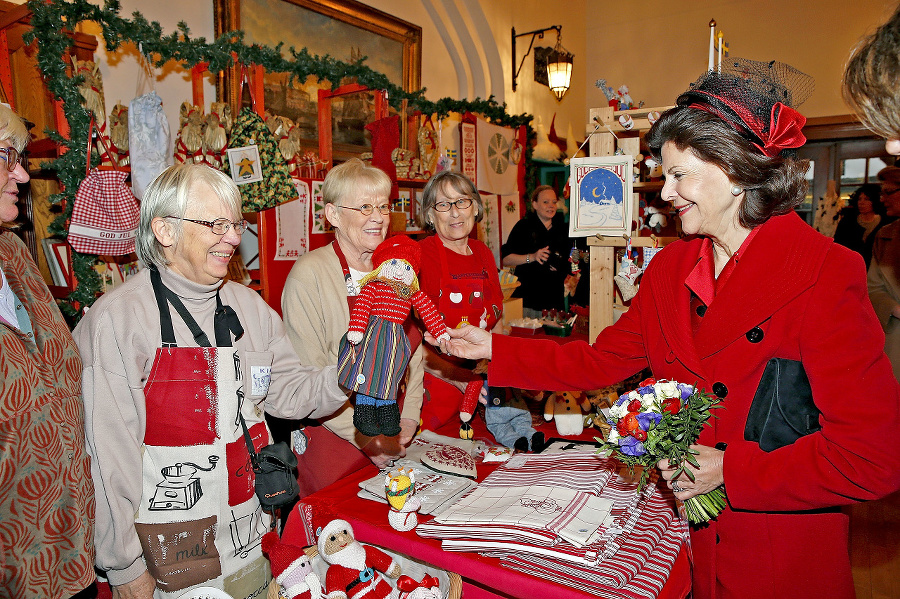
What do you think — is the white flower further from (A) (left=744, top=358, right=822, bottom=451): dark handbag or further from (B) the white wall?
(B) the white wall

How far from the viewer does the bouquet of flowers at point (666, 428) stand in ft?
4.63

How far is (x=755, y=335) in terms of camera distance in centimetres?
147

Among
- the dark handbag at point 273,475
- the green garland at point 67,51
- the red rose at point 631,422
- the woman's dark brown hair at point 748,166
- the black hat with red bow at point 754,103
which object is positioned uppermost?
the green garland at point 67,51

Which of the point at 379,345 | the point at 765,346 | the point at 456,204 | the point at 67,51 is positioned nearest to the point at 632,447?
A: the point at 765,346

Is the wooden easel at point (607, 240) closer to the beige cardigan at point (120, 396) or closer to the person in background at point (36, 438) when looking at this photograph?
the beige cardigan at point (120, 396)

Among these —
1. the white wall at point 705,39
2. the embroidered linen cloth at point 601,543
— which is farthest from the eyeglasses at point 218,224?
the white wall at point 705,39

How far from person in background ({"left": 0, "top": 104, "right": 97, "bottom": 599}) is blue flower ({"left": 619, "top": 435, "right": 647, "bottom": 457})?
151cm

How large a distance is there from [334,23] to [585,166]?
4.11 metres

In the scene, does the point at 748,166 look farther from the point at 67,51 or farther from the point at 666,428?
the point at 67,51

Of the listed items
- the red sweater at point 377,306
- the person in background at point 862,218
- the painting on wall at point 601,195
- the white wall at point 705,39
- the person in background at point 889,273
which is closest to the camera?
the red sweater at point 377,306

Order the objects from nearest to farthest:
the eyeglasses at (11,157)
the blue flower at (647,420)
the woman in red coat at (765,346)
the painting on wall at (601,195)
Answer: the woman in red coat at (765,346)
the blue flower at (647,420)
the eyeglasses at (11,157)
the painting on wall at (601,195)

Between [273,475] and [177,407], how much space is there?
367mm

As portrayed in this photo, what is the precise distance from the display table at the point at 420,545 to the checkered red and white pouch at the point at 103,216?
2112 millimetres

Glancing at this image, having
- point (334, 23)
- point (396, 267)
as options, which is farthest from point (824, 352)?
point (334, 23)
